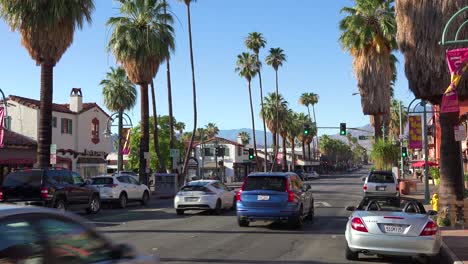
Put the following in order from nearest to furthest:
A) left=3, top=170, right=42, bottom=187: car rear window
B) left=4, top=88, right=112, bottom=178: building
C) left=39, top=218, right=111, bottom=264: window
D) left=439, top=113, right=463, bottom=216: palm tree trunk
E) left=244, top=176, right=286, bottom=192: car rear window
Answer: left=39, top=218, right=111, bottom=264: window < left=244, top=176, right=286, bottom=192: car rear window < left=439, top=113, right=463, bottom=216: palm tree trunk < left=3, top=170, right=42, bottom=187: car rear window < left=4, top=88, right=112, bottom=178: building

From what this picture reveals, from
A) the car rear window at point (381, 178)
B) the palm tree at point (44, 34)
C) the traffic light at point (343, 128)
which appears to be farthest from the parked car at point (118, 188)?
the traffic light at point (343, 128)

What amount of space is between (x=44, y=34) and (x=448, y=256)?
67.3ft

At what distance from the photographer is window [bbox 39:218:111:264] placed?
4191mm

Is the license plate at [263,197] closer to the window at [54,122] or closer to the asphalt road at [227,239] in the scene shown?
the asphalt road at [227,239]

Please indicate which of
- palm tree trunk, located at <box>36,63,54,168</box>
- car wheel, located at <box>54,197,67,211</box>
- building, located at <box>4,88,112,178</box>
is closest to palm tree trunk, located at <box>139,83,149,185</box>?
building, located at <box>4,88,112,178</box>

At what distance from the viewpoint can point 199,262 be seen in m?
10.2

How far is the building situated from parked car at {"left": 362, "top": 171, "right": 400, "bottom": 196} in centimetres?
2147

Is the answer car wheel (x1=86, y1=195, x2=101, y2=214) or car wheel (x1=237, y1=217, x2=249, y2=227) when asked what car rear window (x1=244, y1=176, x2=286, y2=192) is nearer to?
car wheel (x1=237, y1=217, x2=249, y2=227)

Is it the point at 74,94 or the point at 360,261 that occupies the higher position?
the point at 74,94

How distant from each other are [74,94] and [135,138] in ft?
90.1

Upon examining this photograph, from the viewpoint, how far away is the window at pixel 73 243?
4191 millimetres

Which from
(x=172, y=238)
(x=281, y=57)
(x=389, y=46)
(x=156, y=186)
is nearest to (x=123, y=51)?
(x=156, y=186)

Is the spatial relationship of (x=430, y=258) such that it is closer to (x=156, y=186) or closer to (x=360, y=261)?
(x=360, y=261)

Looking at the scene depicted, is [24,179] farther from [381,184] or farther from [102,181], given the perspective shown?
[381,184]
